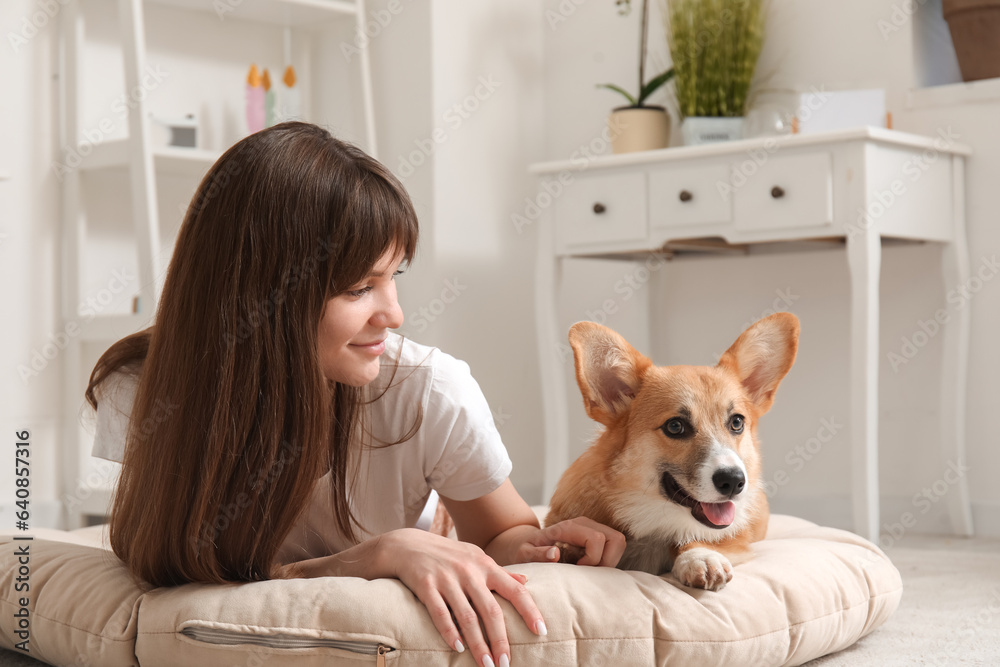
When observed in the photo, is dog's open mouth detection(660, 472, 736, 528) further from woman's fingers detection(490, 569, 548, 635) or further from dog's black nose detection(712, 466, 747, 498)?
woman's fingers detection(490, 569, 548, 635)

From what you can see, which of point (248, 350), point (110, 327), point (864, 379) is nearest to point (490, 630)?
point (248, 350)

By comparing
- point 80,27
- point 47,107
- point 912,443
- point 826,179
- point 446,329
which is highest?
point 80,27

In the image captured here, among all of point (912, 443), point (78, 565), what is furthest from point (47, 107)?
point (912, 443)

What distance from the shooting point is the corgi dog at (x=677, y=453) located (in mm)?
1345

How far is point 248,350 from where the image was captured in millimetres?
1287

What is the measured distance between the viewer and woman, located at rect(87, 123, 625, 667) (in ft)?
4.18

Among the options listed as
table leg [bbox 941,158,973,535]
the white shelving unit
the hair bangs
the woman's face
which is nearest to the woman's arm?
the woman's face

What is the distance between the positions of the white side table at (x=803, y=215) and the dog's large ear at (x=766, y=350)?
1.11 meters

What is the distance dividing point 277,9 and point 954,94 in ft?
6.86

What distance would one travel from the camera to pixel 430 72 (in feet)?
11.0

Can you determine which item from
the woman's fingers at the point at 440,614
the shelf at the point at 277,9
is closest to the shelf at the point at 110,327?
the shelf at the point at 277,9

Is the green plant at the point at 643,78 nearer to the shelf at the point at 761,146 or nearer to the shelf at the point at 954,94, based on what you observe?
the shelf at the point at 761,146

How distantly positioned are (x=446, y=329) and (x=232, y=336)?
6.85 feet

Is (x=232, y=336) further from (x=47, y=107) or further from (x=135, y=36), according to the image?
(x=47, y=107)
